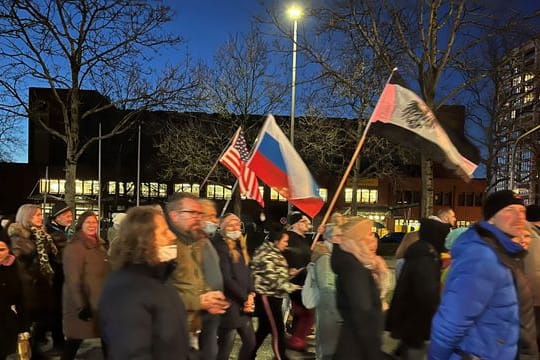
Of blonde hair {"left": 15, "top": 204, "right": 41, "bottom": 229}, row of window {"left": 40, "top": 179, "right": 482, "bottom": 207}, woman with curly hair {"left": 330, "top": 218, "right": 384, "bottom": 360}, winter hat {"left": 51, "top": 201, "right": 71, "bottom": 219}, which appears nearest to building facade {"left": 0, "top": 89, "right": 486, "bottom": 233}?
row of window {"left": 40, "top": 179, "right": 482, "bottom": 207}

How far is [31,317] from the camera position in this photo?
18.7 feet

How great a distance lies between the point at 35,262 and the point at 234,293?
2202 millimetres

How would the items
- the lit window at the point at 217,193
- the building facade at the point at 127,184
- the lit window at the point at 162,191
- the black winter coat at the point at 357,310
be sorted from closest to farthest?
the black winter coat at the point at 357,310 → the building facade at the point at 127,184 → the lit window at the point at 162,191 → the lit window at the point at 217,193

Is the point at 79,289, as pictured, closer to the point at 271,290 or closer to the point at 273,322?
the point at 271,290

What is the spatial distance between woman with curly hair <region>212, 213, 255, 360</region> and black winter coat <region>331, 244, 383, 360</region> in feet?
5.04

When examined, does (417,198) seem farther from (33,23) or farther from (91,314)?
(91,314)

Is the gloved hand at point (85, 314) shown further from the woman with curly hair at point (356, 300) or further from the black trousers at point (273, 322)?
the woman with curly hair at point (356, 300)

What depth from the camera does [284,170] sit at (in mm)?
7227

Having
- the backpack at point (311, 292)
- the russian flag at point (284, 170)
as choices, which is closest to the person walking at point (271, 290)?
the backpack at point (311, 292)

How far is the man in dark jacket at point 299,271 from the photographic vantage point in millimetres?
6707

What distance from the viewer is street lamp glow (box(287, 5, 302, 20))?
1647cm

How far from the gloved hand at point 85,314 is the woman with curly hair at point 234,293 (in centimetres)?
121

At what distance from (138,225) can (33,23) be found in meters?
13.8

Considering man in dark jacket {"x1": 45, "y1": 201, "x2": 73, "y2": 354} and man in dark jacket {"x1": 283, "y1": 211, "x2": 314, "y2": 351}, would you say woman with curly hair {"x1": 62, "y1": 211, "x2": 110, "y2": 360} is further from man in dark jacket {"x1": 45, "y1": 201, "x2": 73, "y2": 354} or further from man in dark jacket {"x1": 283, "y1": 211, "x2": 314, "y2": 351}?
man in dark jacket {"x1": 283, "y1": 211, "x2": 314, "y2": 351}
